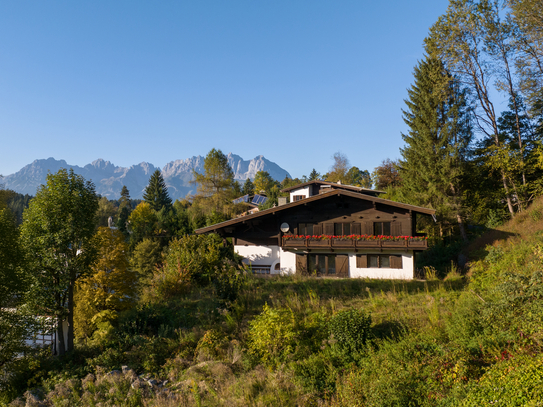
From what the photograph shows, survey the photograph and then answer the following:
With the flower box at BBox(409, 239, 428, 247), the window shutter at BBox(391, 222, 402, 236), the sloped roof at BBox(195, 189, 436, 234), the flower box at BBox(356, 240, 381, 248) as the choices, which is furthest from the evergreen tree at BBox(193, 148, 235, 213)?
the flower box at BBox(409, 239, 428, 247)

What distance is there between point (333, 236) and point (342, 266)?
2347mm

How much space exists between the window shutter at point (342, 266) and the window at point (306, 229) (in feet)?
9.72

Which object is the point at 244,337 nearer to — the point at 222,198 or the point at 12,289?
the point at 12,289

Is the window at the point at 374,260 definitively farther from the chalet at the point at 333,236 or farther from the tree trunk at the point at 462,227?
the tree trunk at the point at 462,227

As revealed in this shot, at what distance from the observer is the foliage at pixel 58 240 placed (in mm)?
13219

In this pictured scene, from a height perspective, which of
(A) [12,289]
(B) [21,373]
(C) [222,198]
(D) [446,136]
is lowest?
(B) [21,373]

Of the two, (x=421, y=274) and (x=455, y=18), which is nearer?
(x=421, y=274)

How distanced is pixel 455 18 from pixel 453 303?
26.4 m

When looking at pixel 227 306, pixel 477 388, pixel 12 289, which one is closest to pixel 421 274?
pixel 227 306

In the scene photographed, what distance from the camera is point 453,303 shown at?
12.1m

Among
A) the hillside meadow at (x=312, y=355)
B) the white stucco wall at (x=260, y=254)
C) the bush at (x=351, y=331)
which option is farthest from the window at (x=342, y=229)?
the bush at (x=351, y=331)

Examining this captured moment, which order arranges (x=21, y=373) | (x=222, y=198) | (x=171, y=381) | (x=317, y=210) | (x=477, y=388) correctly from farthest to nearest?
1. (x=222, y=198)
2. (x=317, y=210)
3. (x=21, y=373)
4. (x=171, y=381)
5. (x=477, y=388)

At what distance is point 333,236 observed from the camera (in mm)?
23469

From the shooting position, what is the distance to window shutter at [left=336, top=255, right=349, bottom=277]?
23047 mm
